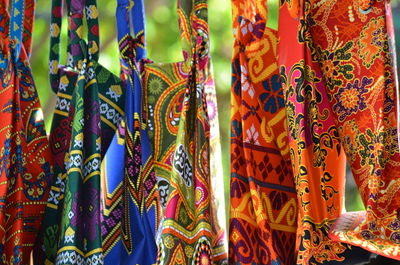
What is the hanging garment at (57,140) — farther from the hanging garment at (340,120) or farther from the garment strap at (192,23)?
the hanging garment at (340,120)

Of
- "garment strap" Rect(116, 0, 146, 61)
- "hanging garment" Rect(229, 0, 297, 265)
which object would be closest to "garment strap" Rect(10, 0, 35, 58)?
"garment strap" Rect(116, 0, 146, 61)

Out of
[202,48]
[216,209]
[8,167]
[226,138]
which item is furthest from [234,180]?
[226,138]

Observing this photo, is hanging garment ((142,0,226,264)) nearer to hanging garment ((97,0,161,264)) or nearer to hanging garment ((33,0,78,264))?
hanging garment ((97,0,161,264))

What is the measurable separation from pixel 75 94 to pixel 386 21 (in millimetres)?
421

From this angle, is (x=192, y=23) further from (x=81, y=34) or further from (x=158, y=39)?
(x=158, y=39)

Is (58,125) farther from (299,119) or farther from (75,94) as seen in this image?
(299,119)

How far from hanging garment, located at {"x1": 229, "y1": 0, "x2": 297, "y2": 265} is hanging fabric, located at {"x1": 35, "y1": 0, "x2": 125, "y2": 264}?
0.18m

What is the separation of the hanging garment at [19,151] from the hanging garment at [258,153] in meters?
0.27

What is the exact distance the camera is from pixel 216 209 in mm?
790

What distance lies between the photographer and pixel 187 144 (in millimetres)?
770

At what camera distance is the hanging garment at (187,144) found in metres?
0.73

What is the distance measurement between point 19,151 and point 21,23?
7.5 inches

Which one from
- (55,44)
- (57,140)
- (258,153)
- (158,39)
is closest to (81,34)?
(55,44)

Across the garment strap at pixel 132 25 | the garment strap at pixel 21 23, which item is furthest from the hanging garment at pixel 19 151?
the garment strap at pixel 132 25
